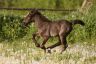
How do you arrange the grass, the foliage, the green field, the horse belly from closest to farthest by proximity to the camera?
the grass, the green field, the horse belly, the foliage

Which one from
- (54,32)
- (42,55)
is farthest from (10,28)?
(54,32)

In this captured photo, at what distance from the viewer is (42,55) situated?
12.6 m

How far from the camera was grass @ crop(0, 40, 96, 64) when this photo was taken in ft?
39.8

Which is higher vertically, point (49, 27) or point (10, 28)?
point (49, 27)

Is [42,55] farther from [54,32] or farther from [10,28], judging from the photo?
[10,28]

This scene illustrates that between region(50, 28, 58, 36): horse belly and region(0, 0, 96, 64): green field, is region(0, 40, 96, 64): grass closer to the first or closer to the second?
region(0, 0, 96, 64): green field

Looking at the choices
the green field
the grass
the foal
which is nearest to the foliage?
the green field

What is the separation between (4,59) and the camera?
41.1 ft

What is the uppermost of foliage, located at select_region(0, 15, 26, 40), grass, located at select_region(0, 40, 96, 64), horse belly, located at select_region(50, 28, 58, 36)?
horse belly, located at select_region(50, 28, 58, 36)

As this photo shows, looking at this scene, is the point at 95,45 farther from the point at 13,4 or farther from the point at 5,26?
the point at 13,4

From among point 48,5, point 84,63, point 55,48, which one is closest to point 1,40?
point 55,48

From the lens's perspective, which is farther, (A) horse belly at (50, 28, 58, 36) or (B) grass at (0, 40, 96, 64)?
(A) horse belly at (50, 28, 58, 36)

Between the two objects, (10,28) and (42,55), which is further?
(10,28)

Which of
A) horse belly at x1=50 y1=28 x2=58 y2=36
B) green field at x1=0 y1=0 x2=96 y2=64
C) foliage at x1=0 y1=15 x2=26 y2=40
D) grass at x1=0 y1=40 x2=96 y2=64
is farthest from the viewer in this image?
foliage at x1=0 y1=15 x2=26 y2=40
